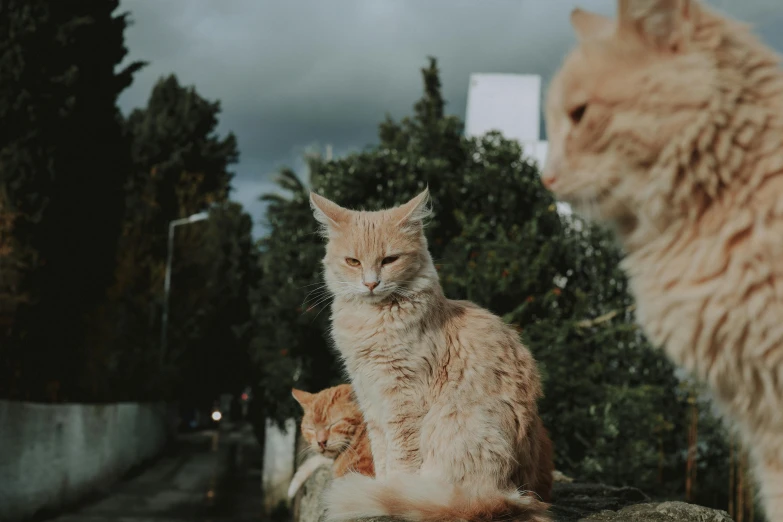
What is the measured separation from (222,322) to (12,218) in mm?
14368

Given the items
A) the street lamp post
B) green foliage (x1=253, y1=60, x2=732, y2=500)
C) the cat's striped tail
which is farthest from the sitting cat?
the street lamp post

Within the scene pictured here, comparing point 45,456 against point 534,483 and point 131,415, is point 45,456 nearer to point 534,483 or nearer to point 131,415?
point 131,415

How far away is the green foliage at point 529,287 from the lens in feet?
21.8

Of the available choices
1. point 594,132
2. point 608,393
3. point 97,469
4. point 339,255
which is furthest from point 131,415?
point 594,132

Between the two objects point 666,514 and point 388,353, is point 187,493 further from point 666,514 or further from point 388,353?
point 666,514

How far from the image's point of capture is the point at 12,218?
34.7 ft

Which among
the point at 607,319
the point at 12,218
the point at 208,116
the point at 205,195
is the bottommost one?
the point at 607,319

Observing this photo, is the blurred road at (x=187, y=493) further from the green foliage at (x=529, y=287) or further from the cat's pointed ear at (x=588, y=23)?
the cat's pointed ear at (x=588, y=23)

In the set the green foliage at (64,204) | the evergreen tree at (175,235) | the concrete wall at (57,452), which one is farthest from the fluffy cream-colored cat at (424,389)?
the evergreen tree at (175,235)

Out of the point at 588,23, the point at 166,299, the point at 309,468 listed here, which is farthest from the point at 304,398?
the point at 166,299

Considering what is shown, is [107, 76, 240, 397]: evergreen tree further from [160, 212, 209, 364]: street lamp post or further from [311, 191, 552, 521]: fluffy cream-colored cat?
[311, 191, 552, 521]: fluffy cream-colored cat

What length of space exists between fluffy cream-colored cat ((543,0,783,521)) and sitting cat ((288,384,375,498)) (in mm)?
2572

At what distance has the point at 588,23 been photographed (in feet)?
7.55

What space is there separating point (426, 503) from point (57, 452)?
9.76 meters
